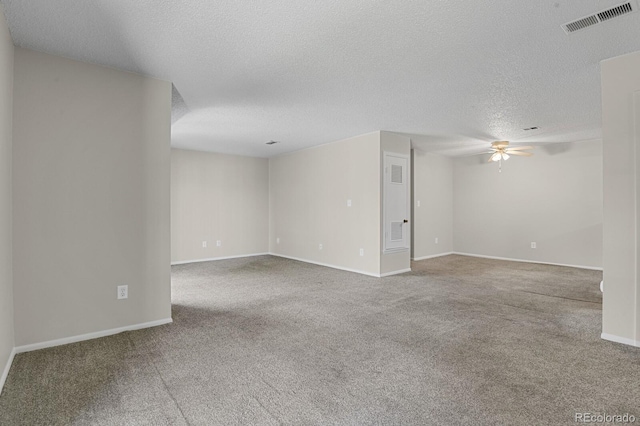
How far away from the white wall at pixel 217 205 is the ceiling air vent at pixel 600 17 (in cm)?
640

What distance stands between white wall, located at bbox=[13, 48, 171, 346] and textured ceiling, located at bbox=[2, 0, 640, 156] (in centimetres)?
25

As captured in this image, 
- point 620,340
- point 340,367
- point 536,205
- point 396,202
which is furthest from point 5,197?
point 536,205

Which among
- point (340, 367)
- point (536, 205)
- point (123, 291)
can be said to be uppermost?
point (536, 205)

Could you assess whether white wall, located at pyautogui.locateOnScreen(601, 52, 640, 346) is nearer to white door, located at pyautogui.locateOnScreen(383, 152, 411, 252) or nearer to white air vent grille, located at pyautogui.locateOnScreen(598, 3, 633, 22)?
white air vent grille, located at pyautogui.locateOnScreen(598, 3, 633, 22)

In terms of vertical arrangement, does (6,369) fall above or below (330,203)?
below

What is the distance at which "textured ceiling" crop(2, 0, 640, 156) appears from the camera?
2094 millimetres

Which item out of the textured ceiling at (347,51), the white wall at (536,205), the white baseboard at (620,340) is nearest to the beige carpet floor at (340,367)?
the white baseboard at (620,340)

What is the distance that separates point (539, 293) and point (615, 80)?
2764 mm

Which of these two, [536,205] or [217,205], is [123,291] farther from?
[536,205]

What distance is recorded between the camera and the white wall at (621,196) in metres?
2.66

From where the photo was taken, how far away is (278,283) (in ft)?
16.2

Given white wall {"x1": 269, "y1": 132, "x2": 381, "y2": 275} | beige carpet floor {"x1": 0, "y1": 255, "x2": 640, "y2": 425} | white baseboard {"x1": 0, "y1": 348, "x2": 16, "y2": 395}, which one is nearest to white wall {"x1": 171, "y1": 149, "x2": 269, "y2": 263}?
white wall {"x1": 269, "y1": 132, "x2": 381, "y2": 275}

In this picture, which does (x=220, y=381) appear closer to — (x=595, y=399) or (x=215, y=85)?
(x=595, y=399)

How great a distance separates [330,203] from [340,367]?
167 inches
